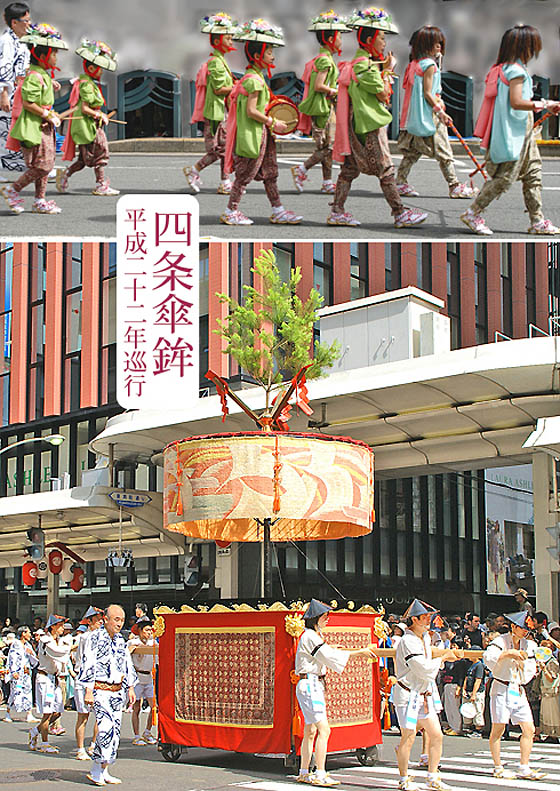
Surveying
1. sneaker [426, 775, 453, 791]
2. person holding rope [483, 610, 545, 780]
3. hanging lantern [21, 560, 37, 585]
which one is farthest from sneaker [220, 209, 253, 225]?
hanging lantern [21, 560, 37, 585]

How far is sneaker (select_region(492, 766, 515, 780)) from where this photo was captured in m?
11.3

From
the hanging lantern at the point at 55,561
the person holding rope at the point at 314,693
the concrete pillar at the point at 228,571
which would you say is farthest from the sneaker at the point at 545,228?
the hanging lantern at the point at 55,561

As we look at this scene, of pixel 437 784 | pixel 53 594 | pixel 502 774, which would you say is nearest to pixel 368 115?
pixel 437 784

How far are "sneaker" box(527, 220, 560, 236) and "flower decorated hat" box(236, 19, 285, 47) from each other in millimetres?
3542

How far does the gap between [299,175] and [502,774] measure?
23.2 ft

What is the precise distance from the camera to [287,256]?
31.6 meters

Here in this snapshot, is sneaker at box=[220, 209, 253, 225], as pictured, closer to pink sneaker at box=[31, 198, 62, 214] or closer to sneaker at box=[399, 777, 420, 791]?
pink sneaker at box=[31, 198, 62, 214]

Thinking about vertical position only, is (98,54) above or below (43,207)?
above

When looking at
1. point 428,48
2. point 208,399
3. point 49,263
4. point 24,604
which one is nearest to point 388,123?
point 428,48

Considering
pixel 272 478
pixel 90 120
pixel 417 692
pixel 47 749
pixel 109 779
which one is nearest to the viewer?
pixel 417 692

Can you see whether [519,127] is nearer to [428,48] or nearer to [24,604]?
[428,48]

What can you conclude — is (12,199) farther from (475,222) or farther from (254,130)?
(475,222)

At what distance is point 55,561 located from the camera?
1182 inches

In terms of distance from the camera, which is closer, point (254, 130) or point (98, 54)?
point (98, 54)
